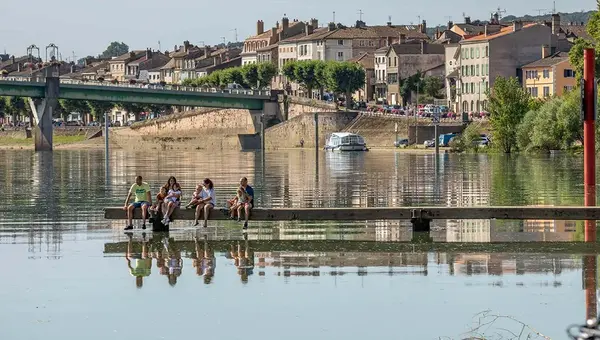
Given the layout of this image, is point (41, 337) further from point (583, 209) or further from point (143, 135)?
point (143, 135)

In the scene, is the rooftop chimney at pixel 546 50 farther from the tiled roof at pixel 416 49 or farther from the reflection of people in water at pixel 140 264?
the reflection of people in water at pixel 140 264

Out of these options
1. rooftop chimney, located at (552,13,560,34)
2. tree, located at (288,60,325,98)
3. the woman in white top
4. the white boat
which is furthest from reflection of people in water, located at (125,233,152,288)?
tree, located at (288,60,325,98)

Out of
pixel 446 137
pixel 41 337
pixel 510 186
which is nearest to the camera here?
pixel 41 337

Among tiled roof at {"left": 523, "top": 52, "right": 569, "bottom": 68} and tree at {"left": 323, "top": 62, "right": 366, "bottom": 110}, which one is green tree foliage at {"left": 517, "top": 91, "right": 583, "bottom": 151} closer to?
tiled roof at {"left": 523, "top": 52, "right": 569, "bottom": 68}

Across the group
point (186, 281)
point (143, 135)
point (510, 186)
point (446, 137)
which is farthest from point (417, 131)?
point (186, 281)

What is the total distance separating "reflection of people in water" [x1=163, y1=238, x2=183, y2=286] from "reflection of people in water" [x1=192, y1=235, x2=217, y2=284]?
31cm

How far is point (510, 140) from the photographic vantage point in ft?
346

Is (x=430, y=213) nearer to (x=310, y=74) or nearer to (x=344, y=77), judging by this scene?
(x=344, y=77)

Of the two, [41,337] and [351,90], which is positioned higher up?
[351,90]

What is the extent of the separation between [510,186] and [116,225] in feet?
71.1

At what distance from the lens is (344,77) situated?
180 m

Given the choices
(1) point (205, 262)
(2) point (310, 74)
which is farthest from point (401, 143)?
(1) point (205, 262)

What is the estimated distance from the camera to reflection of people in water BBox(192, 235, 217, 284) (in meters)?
25.3

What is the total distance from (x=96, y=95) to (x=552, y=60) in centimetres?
4765
